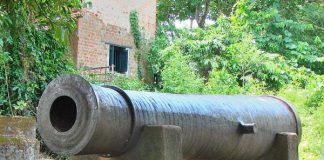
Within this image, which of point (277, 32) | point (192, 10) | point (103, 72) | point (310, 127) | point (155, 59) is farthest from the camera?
point (192, 10)

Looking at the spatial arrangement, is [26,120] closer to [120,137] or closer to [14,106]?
[120,137]

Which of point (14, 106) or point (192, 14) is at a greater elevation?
point (192, 14)

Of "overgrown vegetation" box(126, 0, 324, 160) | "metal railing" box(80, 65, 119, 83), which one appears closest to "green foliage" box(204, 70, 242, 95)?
"overgrown vegetation" box(126, 0, 324, 160)

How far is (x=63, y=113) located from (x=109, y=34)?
13.3m

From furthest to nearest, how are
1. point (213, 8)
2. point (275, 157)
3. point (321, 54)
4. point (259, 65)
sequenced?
1. point (213, 8)
2. point (321, 54)
3. point (259, 65)
4. point (275, 157)

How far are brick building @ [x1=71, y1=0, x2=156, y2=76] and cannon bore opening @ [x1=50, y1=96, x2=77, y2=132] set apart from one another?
11501mm

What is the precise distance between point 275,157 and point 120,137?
1722mm

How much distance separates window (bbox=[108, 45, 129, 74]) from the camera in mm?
16734

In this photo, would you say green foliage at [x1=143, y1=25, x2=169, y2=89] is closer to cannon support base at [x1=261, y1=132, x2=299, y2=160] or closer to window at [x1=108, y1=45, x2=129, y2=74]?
window at [x1=108, y1=45, x2=129, y2=74]

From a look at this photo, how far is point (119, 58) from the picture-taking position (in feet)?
56.3

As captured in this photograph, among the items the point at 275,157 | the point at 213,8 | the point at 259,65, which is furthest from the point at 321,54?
the point at 275,157

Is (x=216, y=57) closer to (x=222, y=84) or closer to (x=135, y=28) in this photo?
(x=222, y=84)

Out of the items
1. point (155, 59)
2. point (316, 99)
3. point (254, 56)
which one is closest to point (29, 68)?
point (316, 99)

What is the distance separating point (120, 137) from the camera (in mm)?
3146
